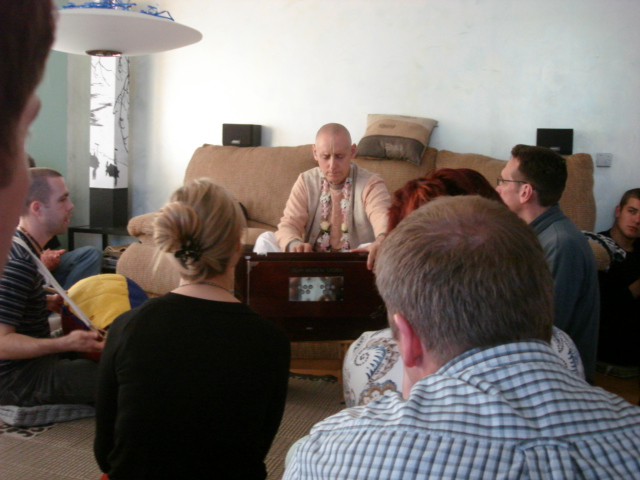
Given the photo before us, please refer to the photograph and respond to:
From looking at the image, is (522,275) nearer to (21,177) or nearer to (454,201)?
(454,201)

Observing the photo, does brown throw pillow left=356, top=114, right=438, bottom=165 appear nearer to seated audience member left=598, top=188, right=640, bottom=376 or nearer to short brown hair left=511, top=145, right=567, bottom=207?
seated audience member left=598, top=188, right=640, bottom=376

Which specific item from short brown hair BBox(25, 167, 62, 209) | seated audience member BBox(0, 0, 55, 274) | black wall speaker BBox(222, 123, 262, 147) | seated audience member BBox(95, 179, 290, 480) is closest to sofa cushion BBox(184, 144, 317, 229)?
black wall speaker BBox(222, 123, 262, 147)

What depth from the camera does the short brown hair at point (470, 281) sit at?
73 centimetres

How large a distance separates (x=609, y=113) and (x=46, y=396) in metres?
3.79

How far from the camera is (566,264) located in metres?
1.94

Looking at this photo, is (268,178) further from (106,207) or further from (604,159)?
(604,159)

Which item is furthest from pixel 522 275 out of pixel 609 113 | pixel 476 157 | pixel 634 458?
pixel 609 113

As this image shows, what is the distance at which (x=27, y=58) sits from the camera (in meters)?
0.31

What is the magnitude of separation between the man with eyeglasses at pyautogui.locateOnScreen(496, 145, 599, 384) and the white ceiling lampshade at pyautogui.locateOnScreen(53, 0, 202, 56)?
66.9 inches

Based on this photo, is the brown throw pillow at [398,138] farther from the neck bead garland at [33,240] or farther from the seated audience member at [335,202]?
the neck bead garland at [33,240]

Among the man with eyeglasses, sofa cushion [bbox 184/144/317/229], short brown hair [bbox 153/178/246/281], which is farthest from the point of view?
sofa cushion [bbox 184/144/317/229]

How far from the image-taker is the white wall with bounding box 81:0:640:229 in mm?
3947

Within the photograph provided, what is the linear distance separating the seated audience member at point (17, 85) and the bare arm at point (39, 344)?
1.95 meters

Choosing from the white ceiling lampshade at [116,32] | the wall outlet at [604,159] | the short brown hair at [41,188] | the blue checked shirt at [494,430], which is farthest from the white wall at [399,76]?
the blue checked shirt at [494,430]
